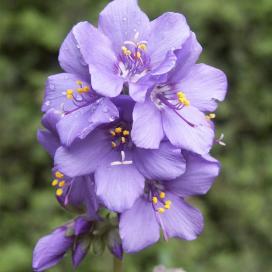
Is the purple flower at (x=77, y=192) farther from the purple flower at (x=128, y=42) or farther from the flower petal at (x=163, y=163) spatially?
the purple flower at (x=128, y=42)

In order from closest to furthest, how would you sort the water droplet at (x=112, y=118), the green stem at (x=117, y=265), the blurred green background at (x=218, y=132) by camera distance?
the water droplet at (x=112, y=118)
the green stem at (x=117, y=265)
the blurred green background at (x=218, y=132)

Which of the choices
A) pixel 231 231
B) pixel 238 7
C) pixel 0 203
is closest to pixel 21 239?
pixel 0 203

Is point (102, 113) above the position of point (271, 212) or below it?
above

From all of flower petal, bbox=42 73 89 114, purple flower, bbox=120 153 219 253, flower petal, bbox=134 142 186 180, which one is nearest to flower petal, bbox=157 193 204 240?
purple flower, bbox=120 153 219 253

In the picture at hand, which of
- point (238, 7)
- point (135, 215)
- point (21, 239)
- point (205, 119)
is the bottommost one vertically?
point (21, 239)

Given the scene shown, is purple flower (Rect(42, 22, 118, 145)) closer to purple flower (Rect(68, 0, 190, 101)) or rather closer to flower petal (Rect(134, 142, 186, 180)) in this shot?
purple flower (Rect(68, 0, 190, 101))

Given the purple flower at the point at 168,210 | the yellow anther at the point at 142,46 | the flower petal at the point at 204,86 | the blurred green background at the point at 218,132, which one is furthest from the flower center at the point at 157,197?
the blurred green background at the point at 218,132

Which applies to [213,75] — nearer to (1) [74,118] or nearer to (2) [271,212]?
(1) [74,118]
